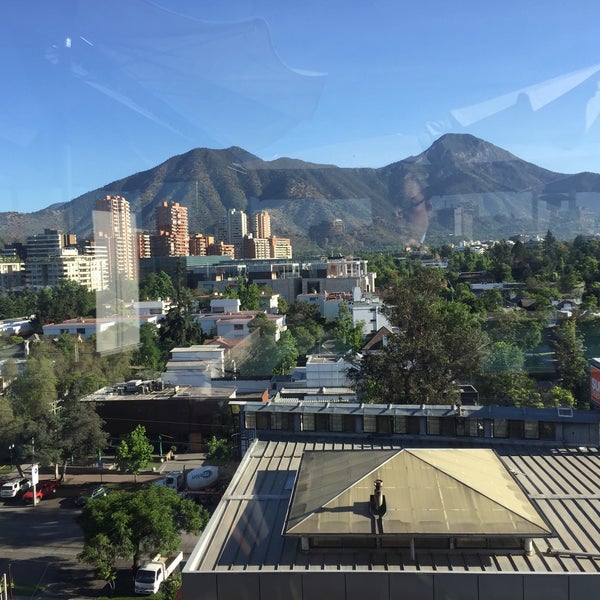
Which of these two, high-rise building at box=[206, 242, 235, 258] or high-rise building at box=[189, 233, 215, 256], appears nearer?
high-rise building at box=[189, 233, 215, 256]

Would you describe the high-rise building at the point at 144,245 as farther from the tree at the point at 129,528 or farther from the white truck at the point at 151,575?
the white truck at the point at 151,575

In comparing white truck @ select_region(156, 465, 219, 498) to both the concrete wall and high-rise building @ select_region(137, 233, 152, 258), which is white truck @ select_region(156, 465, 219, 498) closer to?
the concrete wall

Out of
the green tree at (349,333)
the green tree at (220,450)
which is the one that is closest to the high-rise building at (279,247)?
the green tree at (349,333)

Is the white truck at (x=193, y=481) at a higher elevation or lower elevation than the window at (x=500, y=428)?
lower

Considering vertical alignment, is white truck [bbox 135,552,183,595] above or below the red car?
above

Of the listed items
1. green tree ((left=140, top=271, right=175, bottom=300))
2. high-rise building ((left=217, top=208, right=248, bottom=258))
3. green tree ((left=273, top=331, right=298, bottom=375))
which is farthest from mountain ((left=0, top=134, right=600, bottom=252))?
green tree ((left=273, top=331, right=298, bottom=375))

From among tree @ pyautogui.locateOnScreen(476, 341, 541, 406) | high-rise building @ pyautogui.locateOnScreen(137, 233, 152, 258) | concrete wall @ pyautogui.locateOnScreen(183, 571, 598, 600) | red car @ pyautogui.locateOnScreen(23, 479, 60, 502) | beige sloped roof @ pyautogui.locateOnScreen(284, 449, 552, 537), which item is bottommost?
red car @ pyautogui.locateOnScreen(23, 479, 60, 502)

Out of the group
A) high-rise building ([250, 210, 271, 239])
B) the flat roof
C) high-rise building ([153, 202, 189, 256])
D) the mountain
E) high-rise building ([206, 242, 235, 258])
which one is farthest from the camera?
high-rise building ([250, 210, 271, 239])

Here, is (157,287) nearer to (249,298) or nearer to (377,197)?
(249,298)
